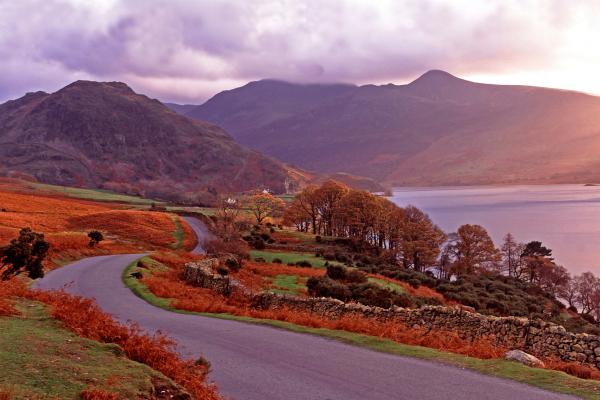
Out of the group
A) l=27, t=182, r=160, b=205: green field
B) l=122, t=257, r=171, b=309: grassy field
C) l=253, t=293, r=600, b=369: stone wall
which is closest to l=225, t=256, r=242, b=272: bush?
l=122, t=257, r=171, b=309: grassy field

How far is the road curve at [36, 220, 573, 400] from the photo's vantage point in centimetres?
1023

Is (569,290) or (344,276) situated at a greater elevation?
(344,276)

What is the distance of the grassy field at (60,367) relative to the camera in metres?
7.78

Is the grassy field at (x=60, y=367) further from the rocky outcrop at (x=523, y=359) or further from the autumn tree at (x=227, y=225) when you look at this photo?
the autumn tree at (x=227, y=225)

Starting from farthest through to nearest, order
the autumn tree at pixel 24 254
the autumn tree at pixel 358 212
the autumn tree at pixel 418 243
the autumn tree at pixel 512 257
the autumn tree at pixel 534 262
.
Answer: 1. the autumn tree at pixel 512 257
2. the autumn tree at pixel 358 212
3. the autumn tree at pixel 534 262
4. the autumn tree at pixel 418 243
5. the autumn tree at pixel 24 254

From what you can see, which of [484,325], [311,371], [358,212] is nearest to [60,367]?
[311,371]

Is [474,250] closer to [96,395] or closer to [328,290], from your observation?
[328,290]

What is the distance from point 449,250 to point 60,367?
292 ft

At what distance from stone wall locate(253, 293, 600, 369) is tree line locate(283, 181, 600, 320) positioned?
60.9 m

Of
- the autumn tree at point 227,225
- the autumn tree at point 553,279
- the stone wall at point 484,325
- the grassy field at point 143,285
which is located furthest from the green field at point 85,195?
the stone wall at point 484,325

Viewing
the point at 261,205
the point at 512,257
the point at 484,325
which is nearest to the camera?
the point at 484,325

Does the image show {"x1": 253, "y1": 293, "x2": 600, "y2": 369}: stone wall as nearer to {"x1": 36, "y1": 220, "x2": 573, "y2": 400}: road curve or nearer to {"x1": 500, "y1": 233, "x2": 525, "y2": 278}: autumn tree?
{"x1": 36, "y1": 220, "x2": 573, "y2": 400}: road curve

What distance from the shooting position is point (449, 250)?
300ft

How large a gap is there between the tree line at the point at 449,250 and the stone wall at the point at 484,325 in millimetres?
60876
